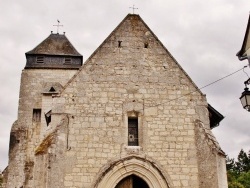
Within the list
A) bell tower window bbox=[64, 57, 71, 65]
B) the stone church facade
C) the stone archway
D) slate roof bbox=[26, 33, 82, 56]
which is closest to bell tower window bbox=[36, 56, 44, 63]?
slate roof bbox=[26, 33, 82, 56]

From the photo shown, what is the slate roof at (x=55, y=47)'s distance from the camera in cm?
2822

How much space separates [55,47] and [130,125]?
18.7m

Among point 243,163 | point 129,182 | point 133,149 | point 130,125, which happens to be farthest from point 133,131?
point 243,163

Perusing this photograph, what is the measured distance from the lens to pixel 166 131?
38.3ft

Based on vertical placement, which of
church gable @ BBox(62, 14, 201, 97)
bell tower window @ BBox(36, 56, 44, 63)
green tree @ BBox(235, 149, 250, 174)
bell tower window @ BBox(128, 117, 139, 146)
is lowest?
bell tower window @ BBox(128, 117, 139, 146)

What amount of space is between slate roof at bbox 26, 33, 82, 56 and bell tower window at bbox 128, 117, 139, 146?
17.5m

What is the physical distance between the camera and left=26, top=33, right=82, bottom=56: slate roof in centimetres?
2822

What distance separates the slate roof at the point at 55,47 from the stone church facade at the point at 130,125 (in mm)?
16309

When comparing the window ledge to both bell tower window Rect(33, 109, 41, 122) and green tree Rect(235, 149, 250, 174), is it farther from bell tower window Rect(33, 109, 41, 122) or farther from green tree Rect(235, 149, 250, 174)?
green tree Rect(235, 149, 250, 174)

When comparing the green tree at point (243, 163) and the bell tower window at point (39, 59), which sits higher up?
the bell tower window at point (39, 59)

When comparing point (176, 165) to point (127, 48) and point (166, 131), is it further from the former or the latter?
A: point (127, 48)

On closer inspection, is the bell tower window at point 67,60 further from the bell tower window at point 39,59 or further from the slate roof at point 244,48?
the slate roof at point 244,48

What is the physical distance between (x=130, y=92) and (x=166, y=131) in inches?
67.0

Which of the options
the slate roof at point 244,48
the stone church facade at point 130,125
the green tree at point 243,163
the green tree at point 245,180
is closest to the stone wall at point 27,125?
the stone church facade at point 130,125
